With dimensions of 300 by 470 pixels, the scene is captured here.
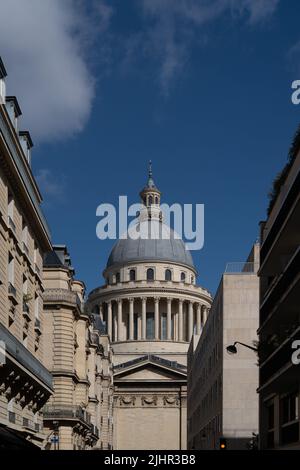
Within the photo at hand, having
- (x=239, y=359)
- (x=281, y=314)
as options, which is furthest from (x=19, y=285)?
(x=239, y=359)

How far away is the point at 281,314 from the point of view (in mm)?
36031

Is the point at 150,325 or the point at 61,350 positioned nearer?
the point at 61,350

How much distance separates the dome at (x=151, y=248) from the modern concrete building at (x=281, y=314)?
122491mm

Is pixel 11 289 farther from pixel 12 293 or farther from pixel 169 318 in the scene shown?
pixel 169 318

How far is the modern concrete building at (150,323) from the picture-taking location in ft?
481

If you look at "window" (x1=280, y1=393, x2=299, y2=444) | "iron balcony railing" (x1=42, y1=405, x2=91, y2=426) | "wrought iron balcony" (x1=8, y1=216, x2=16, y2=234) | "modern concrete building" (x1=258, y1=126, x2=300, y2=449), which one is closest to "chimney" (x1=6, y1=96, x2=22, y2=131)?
"wrought iron balcony" (x1=8, y1=216, x2=16, y2=234)

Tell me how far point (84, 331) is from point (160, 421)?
75.3m

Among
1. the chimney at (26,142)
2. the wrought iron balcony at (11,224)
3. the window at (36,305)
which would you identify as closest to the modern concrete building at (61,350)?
the window at (36,305)

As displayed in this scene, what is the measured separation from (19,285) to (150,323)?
12253 centimetres

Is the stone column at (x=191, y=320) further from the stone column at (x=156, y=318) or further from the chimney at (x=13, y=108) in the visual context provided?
the chimney at (x=13, y=108)
